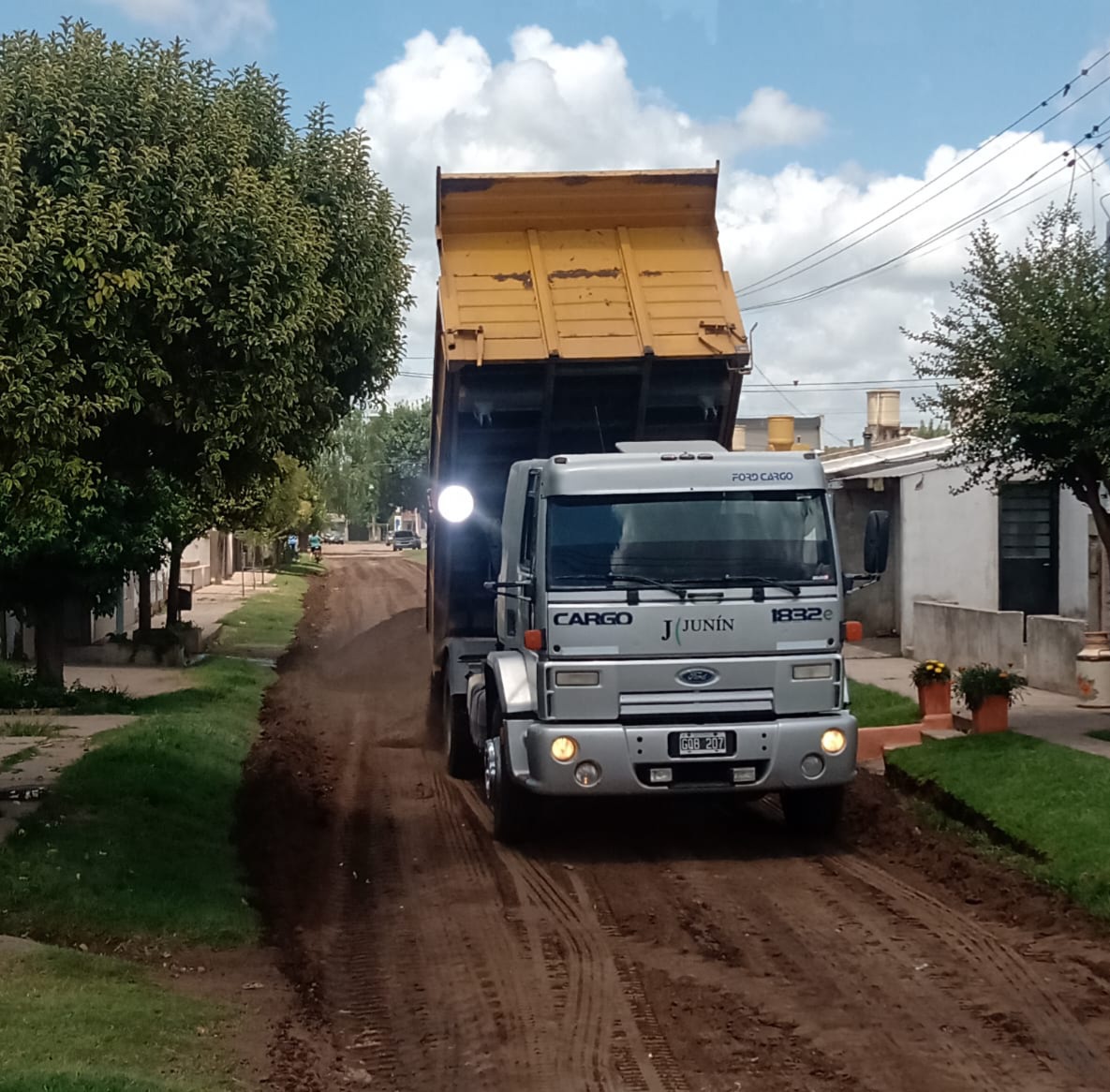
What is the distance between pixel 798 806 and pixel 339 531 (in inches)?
4895

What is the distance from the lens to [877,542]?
10.1 metres

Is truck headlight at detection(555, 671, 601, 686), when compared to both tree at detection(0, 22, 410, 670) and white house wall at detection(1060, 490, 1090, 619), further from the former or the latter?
white house wall at detection(1060, 490, 1090, 619)

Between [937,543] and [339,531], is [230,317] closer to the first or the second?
[937,543]

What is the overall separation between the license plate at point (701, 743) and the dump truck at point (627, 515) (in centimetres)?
1

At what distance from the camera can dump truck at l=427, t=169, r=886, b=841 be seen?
32.1ft

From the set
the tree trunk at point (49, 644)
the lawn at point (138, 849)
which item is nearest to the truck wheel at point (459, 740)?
the lawn at point (138, 849)

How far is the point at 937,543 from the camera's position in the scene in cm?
2309

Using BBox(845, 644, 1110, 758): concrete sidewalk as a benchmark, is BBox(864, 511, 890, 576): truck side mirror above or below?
above

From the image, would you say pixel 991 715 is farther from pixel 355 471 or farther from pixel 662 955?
pixel 355 471

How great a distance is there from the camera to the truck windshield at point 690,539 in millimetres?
9906

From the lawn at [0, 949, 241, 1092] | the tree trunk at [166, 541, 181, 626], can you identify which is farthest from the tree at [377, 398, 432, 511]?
the lawn at [0, 949, 241, 1092]

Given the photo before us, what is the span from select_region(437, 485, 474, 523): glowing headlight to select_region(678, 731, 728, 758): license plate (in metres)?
3.60

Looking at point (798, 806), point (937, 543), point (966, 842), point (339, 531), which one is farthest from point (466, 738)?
point (339, 531)

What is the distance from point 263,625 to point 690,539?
24.5 metres
